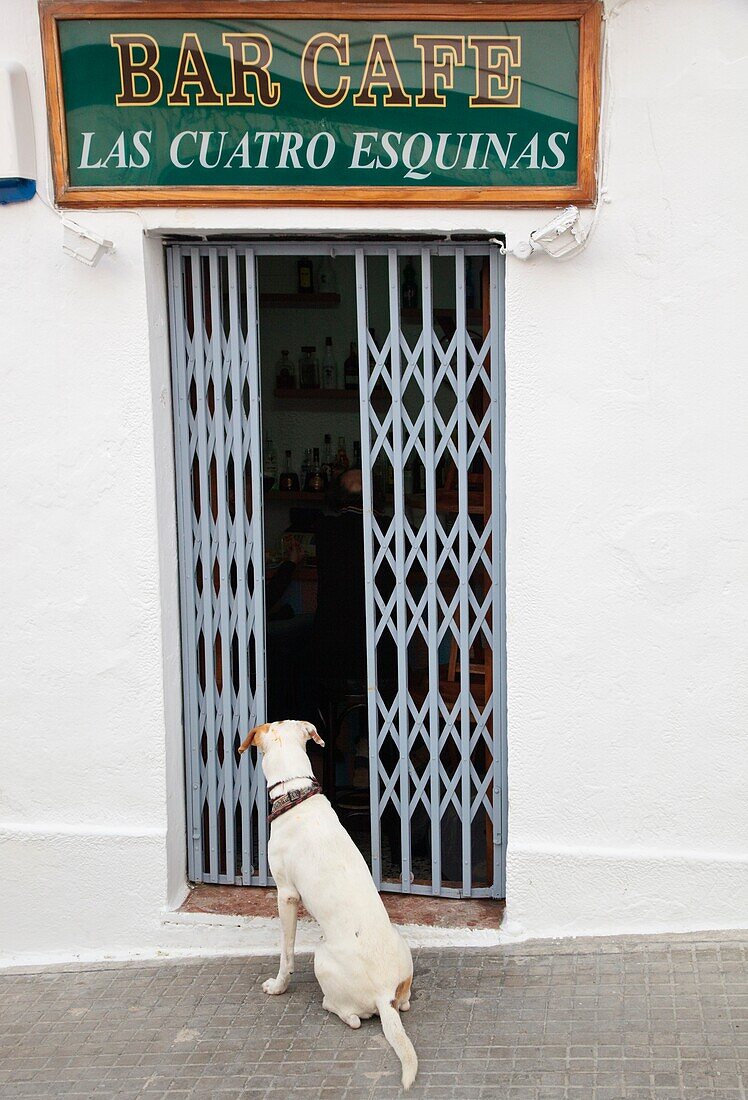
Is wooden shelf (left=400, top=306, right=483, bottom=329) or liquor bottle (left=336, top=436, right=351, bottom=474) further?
liquor bottle (left=336, top=436, right=351, bottom=474)

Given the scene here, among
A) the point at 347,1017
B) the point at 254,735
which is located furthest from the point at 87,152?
the point at 347,1017

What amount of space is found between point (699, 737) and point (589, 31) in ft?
9.53

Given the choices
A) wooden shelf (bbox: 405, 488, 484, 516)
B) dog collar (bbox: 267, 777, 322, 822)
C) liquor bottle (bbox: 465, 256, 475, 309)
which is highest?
liquor bottle (bbox: 465, 256, 475, 309)

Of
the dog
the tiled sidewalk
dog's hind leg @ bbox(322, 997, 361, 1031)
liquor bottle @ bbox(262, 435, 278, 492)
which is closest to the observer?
the tiled sidewalk

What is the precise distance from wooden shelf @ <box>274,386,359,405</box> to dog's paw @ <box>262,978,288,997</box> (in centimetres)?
397

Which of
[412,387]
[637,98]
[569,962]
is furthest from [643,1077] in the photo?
[412,387]

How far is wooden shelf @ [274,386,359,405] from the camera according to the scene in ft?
26.0

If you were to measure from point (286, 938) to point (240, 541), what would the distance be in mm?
1710

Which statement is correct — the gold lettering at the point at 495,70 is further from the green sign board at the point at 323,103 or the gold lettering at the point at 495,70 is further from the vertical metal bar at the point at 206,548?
the vertical metal bar at the point at 206,548

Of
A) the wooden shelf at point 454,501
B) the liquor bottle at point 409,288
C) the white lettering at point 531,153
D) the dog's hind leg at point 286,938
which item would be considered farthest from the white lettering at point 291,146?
the dog's hind leg at point 286,938

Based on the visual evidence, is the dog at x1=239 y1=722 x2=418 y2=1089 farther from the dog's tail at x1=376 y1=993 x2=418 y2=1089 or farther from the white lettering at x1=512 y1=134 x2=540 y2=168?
the white lettering at x1=512 y1=134 x2=540 y2=168

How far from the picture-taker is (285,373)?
8258mm

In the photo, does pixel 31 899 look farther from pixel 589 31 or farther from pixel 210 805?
pixel 589 31

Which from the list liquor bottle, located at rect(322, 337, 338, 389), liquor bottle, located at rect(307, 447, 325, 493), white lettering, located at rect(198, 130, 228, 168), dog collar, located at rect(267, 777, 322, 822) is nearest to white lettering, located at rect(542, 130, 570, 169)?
white lettering, located at rect(198, 130, 228, 168)
